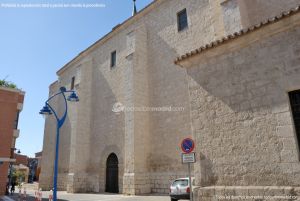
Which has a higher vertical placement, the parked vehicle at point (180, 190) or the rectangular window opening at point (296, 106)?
the rectangular window opening at point (296, 106)

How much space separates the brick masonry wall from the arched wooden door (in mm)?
9922

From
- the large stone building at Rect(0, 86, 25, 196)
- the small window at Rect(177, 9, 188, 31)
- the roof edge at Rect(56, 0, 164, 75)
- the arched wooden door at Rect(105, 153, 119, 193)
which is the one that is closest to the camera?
the small window at Rect(177, 9, 188, 31)

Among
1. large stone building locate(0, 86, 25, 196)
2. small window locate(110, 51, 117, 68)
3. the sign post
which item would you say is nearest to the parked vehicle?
the sign post

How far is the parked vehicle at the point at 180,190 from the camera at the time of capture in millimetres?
8992

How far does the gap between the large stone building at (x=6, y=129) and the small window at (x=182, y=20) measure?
11600mm

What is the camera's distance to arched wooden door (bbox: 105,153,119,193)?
14.7m

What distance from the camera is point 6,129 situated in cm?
1512

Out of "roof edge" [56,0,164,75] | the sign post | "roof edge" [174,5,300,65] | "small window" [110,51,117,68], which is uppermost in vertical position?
"roof edge" [56,0,164,75]

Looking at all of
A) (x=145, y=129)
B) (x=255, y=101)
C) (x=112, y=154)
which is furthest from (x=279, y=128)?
(x=112, y=154)

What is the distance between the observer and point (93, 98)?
60.0ft

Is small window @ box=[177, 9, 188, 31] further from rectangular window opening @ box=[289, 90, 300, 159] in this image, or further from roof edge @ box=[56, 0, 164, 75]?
rectangular window opening @ box=[289, 90, 300, 159]

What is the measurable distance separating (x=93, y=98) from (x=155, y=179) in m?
8.47

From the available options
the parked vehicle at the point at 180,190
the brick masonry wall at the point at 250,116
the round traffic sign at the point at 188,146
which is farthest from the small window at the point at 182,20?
the round traffic sign at the point at 188,146

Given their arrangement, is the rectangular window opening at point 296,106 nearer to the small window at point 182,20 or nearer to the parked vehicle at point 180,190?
the parked vehicle at point 180,190
